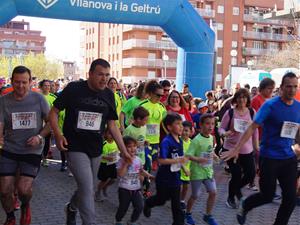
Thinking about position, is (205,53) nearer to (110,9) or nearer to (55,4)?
(110,9)

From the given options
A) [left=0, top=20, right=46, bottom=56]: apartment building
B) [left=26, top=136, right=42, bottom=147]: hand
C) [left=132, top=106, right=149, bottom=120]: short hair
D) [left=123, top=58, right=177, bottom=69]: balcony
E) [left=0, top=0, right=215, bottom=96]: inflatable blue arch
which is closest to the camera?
[left=26, top=136, right=42, bottom=147]: hand

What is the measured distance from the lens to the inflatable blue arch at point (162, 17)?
1272 cm

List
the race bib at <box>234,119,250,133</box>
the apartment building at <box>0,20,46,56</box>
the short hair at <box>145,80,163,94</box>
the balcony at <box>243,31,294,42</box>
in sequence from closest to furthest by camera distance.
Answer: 1. the race bib at <box>234,119,250,133</box>
2. the short hair at <box>145,80,163,94</box>
3. the balcony at <box>243,31,294,42</box>
4. the apartment building at <box>0,20,46,56</box>

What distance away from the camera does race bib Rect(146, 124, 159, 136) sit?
739 cm

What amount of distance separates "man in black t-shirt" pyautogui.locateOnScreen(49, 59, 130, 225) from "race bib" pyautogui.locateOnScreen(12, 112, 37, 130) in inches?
16.3

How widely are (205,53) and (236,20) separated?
56.9m

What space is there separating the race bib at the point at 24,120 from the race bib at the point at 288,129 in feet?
9.13

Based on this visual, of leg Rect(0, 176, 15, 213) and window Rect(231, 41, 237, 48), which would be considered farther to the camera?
window Rect(231, 41, 237, 48)

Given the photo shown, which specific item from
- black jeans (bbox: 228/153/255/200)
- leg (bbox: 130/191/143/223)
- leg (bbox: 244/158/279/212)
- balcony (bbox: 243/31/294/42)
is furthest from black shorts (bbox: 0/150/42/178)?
balcony (bbox: 243/31/294/42)

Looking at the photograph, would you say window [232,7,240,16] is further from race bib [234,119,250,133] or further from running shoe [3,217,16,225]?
running shoe [3,217,16,225]

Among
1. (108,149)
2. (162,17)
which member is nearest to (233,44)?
(162,17)

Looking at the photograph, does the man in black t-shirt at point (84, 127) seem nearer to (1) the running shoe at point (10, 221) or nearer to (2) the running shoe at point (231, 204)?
(1) the running shoe at point (10, 221)

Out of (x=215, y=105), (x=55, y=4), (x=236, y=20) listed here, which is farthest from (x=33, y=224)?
(x=236, y=20)

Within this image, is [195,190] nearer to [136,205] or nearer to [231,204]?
[136,205]
